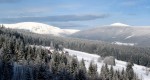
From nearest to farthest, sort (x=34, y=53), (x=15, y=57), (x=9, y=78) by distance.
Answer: (x=9, y=78) → (x=15, y=57) → (x=34, y=53)

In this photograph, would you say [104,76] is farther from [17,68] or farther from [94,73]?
[17,68]

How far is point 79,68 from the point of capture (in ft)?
495

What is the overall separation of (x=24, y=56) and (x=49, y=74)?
23.9 m

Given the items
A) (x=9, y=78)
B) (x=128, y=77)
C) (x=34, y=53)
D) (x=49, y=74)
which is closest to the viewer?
(x=9, y=78)

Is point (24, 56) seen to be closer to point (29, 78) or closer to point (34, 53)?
point (34, 53)

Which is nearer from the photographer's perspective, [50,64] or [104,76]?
[50,64]

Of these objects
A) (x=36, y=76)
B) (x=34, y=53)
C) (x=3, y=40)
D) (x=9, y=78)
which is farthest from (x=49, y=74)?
(x=3, y=40)

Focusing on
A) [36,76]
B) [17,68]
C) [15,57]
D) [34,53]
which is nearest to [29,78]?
[36,76]

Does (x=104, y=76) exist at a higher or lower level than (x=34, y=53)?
lower

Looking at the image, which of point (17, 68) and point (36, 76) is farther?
point (17, 68)

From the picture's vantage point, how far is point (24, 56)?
156 m

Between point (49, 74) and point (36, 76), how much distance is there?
7193mm

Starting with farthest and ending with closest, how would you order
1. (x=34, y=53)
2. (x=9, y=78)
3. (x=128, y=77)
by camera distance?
(x=128, y=77)
(x=34, y=53)
(x=9, y=78)

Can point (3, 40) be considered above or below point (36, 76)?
above
